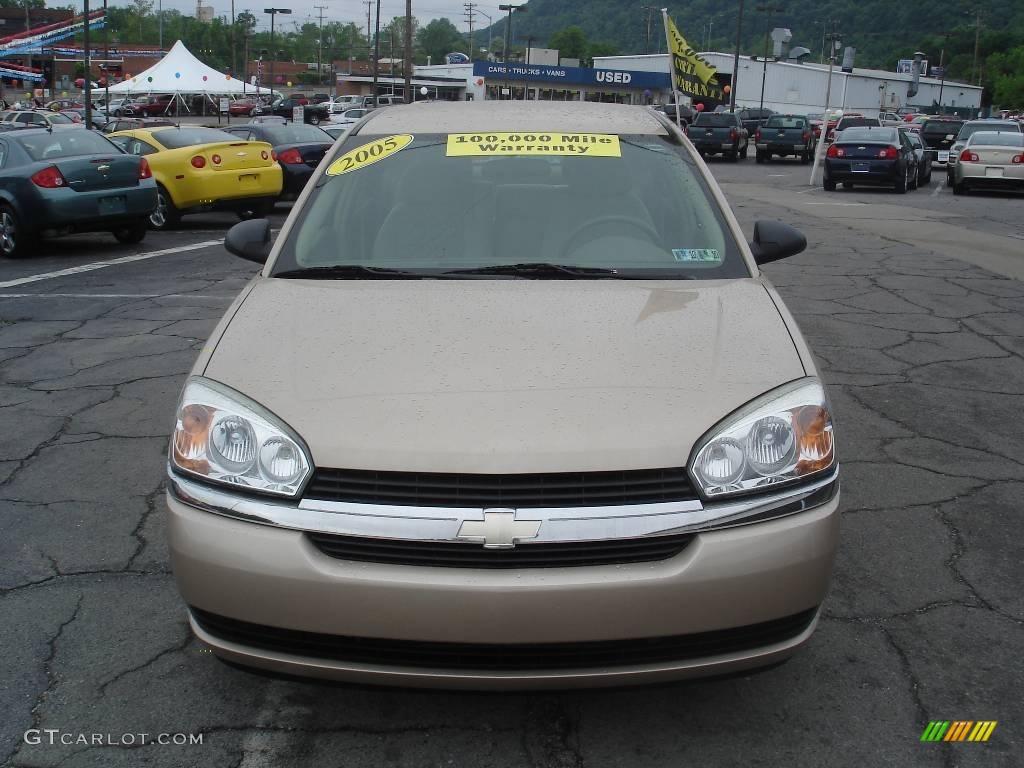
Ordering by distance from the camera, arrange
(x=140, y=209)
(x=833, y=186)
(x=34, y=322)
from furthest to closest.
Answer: (x=833, y=186), (x=140, y=209), (x=34, y=322)

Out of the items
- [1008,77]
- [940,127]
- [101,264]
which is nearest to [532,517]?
[101,264]

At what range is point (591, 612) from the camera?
2234 millimetres

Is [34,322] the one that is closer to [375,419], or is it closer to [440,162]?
[440,162]

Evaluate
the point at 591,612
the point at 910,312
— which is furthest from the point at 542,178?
the point at 910,312

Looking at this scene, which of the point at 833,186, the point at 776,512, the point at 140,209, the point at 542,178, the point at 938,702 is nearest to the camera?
the point at 776,512

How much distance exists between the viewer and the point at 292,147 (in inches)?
649

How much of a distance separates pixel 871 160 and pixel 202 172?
14424 mm

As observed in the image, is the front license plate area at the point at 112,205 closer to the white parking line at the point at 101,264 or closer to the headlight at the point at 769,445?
the white parking line at the point at 101,264

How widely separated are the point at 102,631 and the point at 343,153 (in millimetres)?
1981

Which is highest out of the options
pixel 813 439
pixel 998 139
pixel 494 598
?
pixel 998 139

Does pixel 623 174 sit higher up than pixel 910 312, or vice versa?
pixel 623 174

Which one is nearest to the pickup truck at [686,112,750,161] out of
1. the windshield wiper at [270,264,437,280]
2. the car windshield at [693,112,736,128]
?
the car windshield at [693,112,736,128]

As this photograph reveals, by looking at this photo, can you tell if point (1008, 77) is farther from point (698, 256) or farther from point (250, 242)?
point (250, 242)

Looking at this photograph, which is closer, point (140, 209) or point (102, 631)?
point (102, 631)
